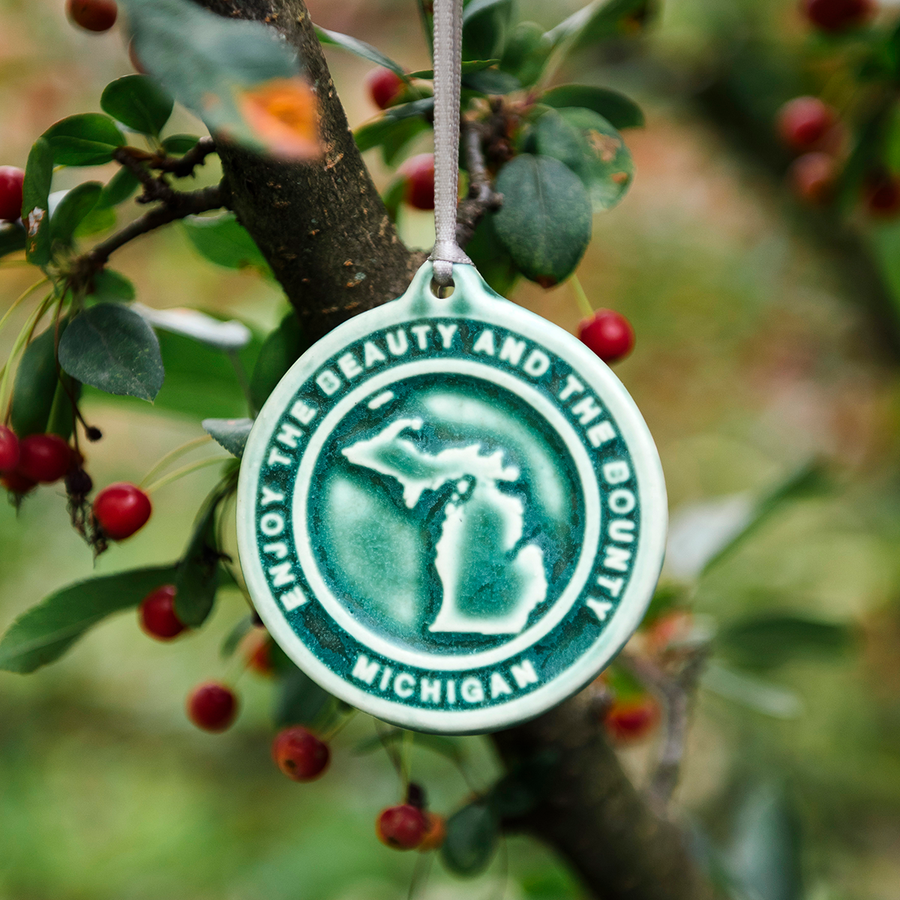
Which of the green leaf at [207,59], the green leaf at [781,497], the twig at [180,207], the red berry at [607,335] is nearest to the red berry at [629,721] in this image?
the green leaf at [781,497]

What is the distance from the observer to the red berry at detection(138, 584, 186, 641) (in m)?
0.59

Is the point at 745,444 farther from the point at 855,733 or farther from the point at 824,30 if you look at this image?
the point at 824,30

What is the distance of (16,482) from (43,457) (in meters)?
0.04

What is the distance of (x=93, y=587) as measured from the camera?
579 mm

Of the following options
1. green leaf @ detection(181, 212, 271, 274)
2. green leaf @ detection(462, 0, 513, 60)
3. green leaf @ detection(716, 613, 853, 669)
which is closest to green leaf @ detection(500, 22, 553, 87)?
green leaf @ detection(462, 0, 513, 60)

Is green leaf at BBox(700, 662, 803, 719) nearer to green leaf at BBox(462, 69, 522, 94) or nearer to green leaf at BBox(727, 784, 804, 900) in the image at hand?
green leaf at BBox(727, 784, 804, 900)

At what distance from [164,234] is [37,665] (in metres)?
1.90

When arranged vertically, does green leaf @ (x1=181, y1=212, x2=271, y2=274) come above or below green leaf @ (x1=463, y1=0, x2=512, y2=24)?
below

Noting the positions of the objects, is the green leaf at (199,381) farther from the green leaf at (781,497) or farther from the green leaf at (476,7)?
the green leaf at (781,497)

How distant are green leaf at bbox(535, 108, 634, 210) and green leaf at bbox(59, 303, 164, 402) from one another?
0.29 m

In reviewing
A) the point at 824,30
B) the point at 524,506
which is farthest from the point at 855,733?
the point at 524,506

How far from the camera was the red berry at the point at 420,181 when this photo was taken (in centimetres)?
66

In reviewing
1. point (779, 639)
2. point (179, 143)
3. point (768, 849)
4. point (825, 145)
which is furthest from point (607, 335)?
point (768, 849)

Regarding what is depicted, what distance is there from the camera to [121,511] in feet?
1.82
